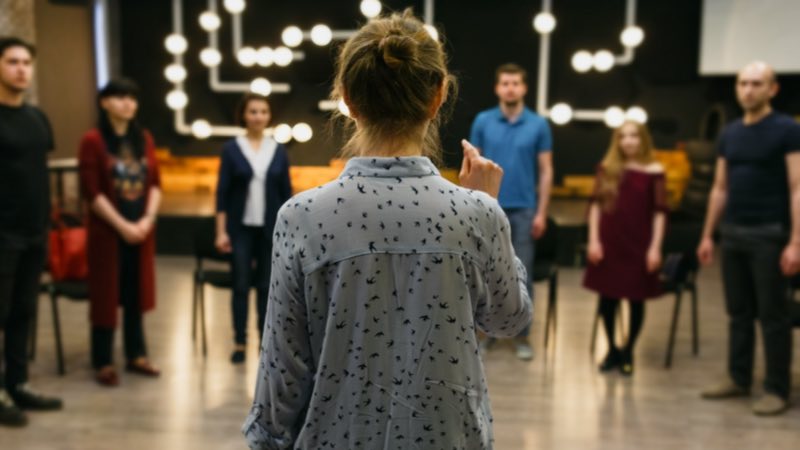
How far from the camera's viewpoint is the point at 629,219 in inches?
158

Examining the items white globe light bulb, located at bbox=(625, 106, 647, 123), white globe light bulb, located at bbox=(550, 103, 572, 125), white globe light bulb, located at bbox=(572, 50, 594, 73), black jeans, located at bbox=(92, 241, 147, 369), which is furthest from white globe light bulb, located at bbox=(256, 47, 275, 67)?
black jeans, located at bbox=(92, 241, 147, 369)

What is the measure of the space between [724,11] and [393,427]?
6.46m

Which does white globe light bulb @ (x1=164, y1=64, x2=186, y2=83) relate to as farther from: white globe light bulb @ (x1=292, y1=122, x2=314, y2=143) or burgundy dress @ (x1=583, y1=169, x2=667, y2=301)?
white globe light bulb @ (x1=292, y1=122, x2=314, y2=143)

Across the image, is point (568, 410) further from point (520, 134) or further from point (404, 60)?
point (404, 60)

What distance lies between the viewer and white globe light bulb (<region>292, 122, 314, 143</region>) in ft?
5.95

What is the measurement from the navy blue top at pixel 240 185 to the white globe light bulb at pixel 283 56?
2.32 m

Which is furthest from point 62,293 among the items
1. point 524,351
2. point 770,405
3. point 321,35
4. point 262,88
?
point 770,405

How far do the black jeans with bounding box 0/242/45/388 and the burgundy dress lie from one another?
8.47 ft

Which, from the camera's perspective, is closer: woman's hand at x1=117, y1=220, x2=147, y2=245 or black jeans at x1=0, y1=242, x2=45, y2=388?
black jeans at x1=0, y1=242, x2=45, y2=388

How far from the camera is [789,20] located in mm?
4918

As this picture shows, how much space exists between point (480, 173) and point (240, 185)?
9.09 feet

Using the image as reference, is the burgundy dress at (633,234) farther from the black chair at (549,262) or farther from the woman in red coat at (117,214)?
the woman in red coat at (117,214)

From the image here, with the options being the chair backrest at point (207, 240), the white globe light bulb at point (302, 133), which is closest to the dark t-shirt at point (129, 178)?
the chair backrest at point (207, 240)

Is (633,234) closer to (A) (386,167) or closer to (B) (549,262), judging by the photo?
(B) (549,262)
